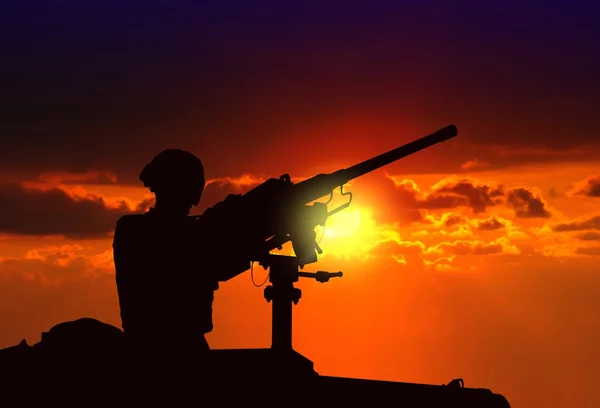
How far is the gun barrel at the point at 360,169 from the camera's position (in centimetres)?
1284

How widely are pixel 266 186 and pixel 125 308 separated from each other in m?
5.72

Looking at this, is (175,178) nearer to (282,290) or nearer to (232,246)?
(232,246)

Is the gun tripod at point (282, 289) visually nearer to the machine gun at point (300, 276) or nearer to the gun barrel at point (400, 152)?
the machine gun at point (300, 276)

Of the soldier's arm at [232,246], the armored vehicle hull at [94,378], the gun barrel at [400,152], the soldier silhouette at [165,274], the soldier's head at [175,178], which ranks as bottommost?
the armored vehicle hull at [94,378]

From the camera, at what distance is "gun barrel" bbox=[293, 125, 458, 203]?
42.1 feet

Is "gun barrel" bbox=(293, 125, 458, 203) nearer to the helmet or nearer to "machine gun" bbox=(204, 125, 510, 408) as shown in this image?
"machine gun" bbox=(204, 125, 510, 408)

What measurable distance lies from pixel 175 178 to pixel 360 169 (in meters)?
6.54

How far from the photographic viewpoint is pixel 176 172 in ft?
23.3

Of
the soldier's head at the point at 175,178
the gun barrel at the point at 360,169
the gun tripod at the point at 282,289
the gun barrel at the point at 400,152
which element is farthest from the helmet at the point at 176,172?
the gun barrel at the point at 400,152

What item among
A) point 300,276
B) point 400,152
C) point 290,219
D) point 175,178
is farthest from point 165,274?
point 400,152

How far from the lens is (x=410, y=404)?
1061 cm

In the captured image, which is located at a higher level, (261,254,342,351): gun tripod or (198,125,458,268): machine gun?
(198,125,458,268): machine gun

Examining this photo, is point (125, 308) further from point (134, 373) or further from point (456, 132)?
point (456, 132)

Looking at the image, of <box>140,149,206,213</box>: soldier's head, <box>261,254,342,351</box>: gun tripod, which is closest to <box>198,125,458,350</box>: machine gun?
<box>261,254,342,351</box>: gun tripod
